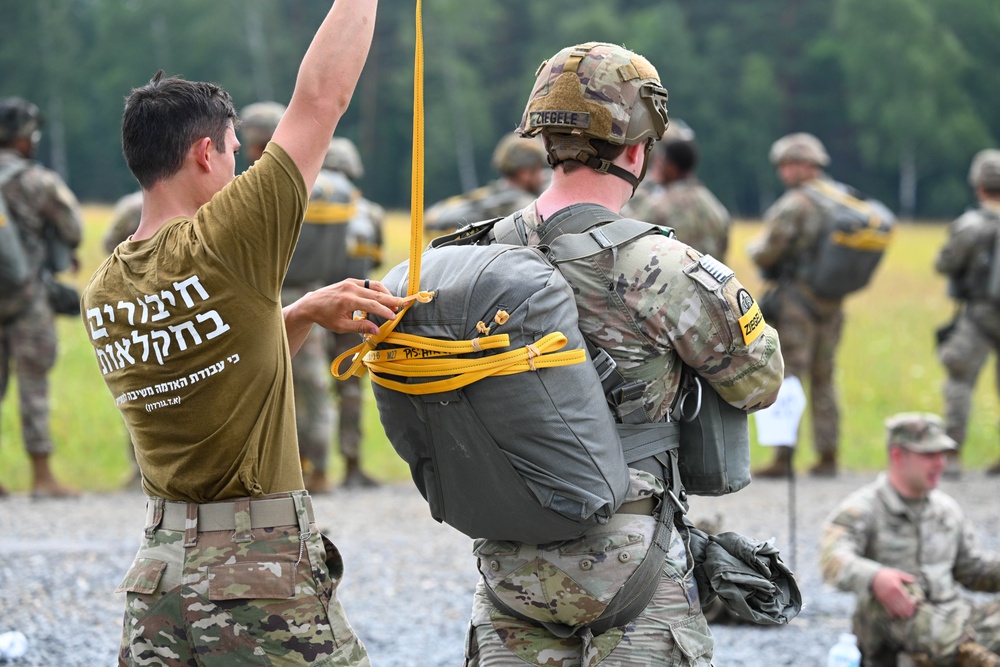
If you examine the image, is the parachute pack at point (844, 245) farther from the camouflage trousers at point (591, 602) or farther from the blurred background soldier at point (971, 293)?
the camouflage trousers at point (591, 602)

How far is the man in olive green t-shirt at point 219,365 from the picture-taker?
2.85 m

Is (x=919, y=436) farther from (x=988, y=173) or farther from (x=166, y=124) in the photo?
(x=988, y=173)

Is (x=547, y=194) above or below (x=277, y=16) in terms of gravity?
above

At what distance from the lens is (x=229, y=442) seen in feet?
9.68

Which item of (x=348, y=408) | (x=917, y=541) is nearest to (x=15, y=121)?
(x=348, y=408)

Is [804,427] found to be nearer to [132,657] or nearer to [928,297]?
[928,297]

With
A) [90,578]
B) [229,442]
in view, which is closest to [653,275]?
[229,442]

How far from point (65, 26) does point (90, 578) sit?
4491cm

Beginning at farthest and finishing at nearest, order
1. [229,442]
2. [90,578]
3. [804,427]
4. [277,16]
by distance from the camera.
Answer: [277,16], [804,427], [90,578], [229,442]

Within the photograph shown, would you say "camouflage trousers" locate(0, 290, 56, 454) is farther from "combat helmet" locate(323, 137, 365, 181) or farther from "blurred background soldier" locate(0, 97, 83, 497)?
"combat helmet" locate(323, 137, 365, 181)

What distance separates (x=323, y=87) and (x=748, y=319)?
1.11m

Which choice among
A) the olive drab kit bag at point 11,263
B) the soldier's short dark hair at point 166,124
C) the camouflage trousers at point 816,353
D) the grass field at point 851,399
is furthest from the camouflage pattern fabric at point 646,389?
the grass field at point 851,399

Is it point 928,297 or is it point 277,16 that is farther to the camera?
point 277,16

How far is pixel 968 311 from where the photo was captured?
1138 cm
